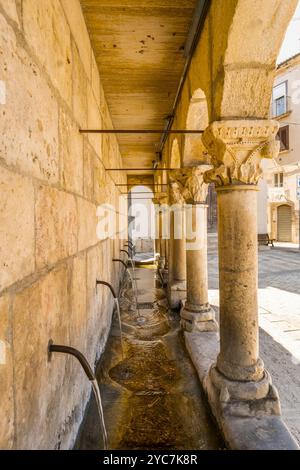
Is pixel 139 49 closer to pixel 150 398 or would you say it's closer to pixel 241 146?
pixel 241 146

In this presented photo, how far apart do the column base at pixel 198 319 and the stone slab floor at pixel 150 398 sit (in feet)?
0.70

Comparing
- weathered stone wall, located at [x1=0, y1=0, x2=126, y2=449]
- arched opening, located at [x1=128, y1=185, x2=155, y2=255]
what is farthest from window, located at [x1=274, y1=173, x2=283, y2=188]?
weathered stone wall, located at [x1=0, y1=0, x2=126, y2=449]

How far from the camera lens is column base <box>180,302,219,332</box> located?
3547 millimetres

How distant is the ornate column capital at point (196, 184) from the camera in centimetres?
357

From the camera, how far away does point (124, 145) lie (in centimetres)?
639

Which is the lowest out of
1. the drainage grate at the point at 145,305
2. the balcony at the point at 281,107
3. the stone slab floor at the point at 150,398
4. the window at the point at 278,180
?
the stone slab floor at the point at 150,398

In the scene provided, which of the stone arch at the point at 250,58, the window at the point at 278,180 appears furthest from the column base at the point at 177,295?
the window at the point at 278,180

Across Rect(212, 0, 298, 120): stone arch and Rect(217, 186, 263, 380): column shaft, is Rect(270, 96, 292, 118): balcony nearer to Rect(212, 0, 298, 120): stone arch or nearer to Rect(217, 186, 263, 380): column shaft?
Rect(212, 0, 298, 120): stone arch

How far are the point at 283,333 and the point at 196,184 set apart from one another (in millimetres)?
2296

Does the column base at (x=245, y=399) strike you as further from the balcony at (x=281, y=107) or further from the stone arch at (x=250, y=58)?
the balcony at (x=281, y=107)

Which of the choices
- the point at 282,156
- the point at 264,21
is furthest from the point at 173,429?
the point at 282,156

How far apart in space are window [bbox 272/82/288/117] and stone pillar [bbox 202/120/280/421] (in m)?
16.7

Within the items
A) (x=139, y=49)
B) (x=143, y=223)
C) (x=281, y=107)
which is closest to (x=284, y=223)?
(x=281, y=107)
